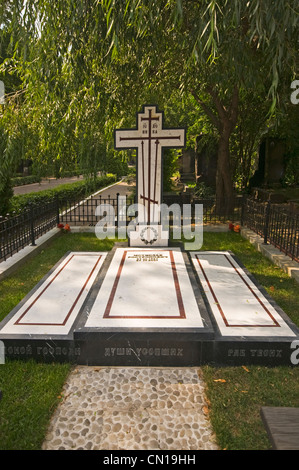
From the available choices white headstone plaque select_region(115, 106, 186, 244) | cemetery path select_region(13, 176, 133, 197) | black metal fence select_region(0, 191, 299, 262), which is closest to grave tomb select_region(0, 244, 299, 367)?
white headstone plaque select_region(115, 106, 186, 244)

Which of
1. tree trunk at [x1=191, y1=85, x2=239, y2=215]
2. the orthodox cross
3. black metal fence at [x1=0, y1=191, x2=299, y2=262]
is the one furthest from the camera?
tree trunk at [x1=191, y1=85, x2=239, y2=215]

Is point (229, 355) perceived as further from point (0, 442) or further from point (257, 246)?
point (257, 246)

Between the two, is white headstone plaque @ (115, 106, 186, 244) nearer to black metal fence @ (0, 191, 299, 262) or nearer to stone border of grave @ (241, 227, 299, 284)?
stone border of grave @ (241, 227, 299, 284)

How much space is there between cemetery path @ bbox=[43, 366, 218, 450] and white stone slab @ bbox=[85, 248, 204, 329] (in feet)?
1.78

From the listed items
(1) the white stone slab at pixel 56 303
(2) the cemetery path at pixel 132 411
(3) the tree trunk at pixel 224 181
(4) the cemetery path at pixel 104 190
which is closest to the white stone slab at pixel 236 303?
(2) the cemetery path at pixel 132 411

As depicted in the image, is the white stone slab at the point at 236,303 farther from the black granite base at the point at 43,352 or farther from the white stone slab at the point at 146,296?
the black granite base at the point at 43,352

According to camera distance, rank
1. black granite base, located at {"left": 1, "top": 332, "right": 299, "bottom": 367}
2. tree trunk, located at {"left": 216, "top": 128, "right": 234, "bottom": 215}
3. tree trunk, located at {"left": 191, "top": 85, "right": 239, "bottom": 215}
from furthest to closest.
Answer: tree trunk, located at {"left": 216, "top": 128, "right": 234, "bottom": 215}, tree trunk, located at {"left": 191, "top": 85, "right": 239, "bottom": 215}, black granite base, located at {"left": 1, "top": 332, "right": 299, "bottom": 367}

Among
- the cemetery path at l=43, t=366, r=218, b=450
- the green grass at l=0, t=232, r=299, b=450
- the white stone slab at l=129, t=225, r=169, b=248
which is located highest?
the white stone slab at l=129, t=225, r=169, b=248

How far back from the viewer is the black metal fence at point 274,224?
692cm

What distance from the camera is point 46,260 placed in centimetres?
736

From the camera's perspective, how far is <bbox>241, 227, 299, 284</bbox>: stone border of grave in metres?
6.33

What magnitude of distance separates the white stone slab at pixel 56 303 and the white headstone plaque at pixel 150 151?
5.18 feet

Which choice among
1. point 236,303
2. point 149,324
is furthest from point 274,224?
point 149,324

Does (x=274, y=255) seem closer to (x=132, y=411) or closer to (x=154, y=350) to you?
(x=154, y=350)
